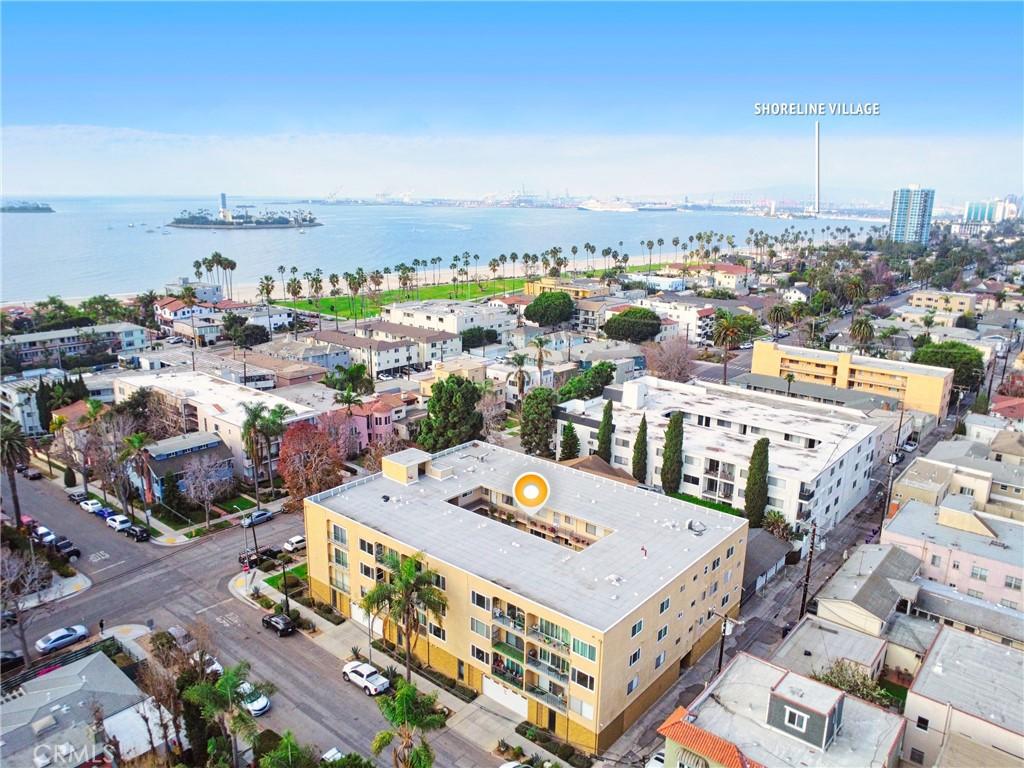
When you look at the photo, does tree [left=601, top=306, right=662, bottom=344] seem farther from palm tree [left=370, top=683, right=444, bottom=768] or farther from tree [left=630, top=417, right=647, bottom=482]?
palm tree [left=370, top=683, right=444, bottom=768]

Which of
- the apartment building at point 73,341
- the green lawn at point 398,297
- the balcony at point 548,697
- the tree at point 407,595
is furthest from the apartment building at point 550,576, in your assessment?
the green lawn at point 398,297

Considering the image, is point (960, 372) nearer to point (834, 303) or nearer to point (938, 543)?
point (938, 543)

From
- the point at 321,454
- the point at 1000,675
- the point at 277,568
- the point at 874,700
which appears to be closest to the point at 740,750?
the point at 874,700

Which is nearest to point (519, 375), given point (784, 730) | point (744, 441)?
point (744, 441)

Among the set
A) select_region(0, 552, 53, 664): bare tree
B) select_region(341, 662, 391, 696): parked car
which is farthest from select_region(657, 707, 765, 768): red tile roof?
select_region(0, 552, 53, 664): bare tree

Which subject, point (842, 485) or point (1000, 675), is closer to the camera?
point (1000, 675)

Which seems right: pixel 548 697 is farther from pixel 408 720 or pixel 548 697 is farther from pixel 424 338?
pixel 424 338
